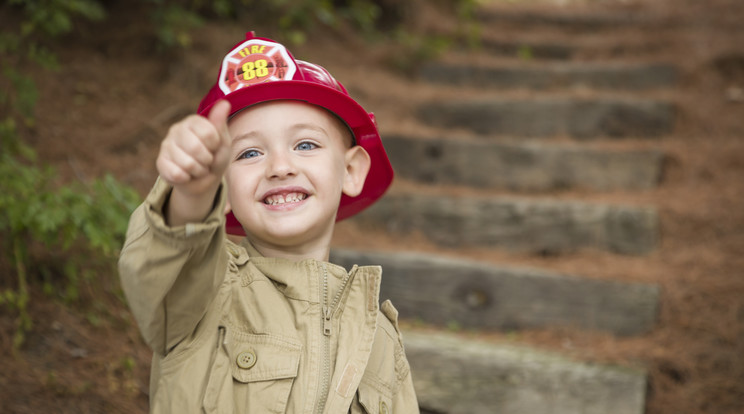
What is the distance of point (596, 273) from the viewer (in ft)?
11.7

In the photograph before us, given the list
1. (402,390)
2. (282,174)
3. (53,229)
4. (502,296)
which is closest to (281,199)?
(282,174)

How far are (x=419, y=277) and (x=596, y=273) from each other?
39.7 inches

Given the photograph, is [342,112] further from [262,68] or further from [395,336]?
[395,336]

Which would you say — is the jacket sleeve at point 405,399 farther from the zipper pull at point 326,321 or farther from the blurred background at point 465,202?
the blurred background at point 465,202

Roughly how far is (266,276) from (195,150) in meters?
0.57

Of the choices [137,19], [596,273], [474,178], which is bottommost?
[596,273]

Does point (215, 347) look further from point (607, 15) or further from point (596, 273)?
point (607, 15)

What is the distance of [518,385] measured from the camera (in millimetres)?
2775

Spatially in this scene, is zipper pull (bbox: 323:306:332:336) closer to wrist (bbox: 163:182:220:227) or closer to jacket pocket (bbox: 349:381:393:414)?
jacket pocket (bbox: 349:381:393:414)

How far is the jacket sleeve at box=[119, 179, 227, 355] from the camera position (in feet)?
3.97

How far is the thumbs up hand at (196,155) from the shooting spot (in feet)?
3.72

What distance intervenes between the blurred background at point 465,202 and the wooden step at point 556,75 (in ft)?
0.07

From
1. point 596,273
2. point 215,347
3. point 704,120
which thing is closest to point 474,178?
point 596,273

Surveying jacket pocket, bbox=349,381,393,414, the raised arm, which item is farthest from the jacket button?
jacket pocket, bbox=349,381,393,414
